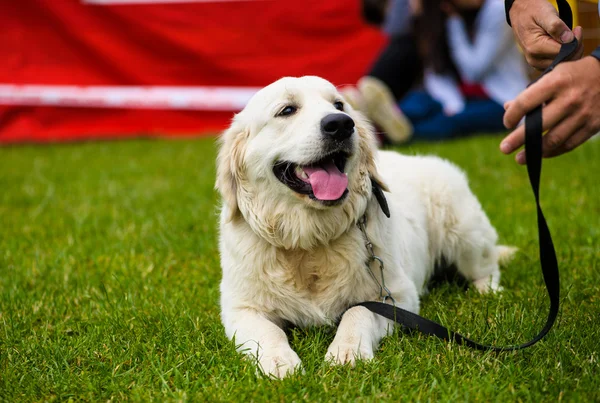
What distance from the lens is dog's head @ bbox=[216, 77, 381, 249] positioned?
9.70ft

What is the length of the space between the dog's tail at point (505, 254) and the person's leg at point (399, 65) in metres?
4.45

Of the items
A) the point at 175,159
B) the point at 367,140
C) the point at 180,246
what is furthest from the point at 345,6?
the point at 367,140

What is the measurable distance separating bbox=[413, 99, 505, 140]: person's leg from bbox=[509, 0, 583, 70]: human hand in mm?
5852

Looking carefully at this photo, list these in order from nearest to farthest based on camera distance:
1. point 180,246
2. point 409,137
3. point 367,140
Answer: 1. point 367,140
2. point 180,246
3. point 409,137

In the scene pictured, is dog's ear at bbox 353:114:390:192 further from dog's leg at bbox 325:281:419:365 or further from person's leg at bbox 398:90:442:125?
person's leg at bbox 398:90:442:125

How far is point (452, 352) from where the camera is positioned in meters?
2.66

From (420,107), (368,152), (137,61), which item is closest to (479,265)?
(368,152)

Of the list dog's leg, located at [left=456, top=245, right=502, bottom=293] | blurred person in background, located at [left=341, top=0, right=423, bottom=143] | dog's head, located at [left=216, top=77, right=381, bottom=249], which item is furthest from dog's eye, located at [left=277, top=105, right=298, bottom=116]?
blurred person in background, located at [left=341, top=0, right=423, bottom=143]

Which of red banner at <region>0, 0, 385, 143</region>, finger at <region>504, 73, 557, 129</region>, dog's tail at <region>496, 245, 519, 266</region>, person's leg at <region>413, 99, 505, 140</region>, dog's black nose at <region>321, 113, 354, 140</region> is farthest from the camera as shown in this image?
red banner at <region>0, 0, 385, 143</region>

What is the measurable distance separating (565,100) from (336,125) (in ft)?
3.61

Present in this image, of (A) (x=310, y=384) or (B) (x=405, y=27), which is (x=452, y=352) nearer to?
(A) (x=310, y=384)

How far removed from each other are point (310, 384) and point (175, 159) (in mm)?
5822

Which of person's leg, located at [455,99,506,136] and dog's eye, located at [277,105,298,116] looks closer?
dog's eye, located at [277,105,298,116]

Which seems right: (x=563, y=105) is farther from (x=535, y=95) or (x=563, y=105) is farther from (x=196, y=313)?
(x=196, y=313)
